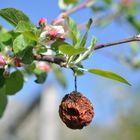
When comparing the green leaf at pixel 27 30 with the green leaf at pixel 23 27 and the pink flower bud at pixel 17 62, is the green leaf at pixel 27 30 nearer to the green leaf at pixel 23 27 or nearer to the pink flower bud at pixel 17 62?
the green leaf at pixel 23 27

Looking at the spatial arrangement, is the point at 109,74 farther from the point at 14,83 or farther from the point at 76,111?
the point at 14,83

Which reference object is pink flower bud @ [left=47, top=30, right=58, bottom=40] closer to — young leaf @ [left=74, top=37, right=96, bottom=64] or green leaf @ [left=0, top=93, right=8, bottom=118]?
young leaf @ [left=74, top=37, right=96, bottom=64]

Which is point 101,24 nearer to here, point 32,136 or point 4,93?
point 4,93

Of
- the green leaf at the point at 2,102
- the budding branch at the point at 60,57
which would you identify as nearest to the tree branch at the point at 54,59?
the budding branch at the point at 60,57

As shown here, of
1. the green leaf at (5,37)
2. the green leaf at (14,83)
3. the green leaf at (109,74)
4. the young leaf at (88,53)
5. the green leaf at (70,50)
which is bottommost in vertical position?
the green leaf at (109,74)

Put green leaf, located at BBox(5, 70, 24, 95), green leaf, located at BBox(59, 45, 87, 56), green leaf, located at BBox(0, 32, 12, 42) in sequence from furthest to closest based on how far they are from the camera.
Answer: green leaf, located at BBox(5, 70, 24, 95)
green leaf, located at BBox(0, 32, 12, 42)
green leaf, located at BBox(59, 45, 87, 56)

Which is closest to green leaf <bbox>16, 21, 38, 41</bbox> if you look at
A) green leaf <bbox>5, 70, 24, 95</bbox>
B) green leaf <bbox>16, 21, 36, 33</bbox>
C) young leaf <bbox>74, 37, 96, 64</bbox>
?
green leaf <bbox>16, 21, 36, 33</bbox>

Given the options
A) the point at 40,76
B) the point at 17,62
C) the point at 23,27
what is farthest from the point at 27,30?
the point at 40,76
